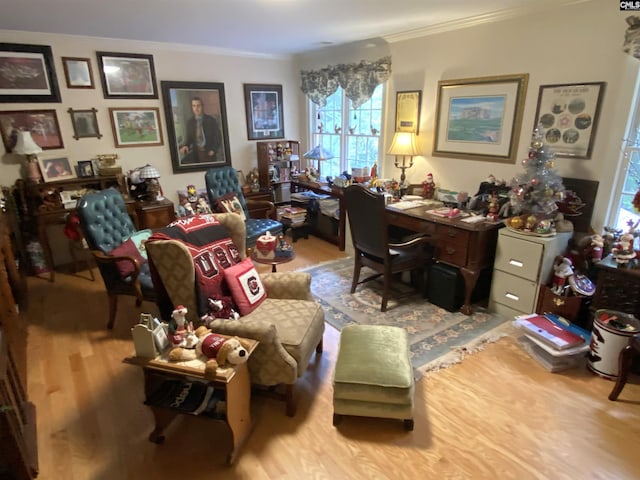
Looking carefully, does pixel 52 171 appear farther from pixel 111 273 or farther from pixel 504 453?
pixel 504 453

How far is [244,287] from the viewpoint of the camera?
2.18 metres

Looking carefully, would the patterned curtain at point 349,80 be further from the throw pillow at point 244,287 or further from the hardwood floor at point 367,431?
the hardwood floor at point 367,431

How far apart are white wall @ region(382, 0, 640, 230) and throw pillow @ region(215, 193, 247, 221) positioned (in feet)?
6.60

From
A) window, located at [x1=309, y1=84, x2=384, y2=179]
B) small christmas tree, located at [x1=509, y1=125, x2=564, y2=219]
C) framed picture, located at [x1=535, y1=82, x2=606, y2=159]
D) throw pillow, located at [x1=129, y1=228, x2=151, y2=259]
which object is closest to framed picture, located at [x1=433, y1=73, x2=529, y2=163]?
framed picture, located at [x1=535, y1=82, x2=606, y2=159]

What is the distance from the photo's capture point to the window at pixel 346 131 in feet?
14.2

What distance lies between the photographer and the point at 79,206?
2.72 m

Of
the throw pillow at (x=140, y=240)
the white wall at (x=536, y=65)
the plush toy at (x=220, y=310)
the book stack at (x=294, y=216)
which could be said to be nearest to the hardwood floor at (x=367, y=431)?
the plush toy at (x=220, y=310)

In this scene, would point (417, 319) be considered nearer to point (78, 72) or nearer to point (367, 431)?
point (367, 431)

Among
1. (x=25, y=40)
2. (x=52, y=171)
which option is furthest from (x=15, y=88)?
(x=52, y=171)

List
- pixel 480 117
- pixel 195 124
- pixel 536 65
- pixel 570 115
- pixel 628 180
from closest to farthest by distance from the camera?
pixel 628 180 < pixel 570 115 < pixel 536 65 < pixel 480 117 < pixel 195 124

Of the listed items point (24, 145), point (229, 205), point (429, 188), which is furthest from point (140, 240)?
point (429, 188)

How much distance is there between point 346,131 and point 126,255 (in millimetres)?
3056

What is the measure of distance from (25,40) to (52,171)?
3.93 ft

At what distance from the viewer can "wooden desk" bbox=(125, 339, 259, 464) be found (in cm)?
160
